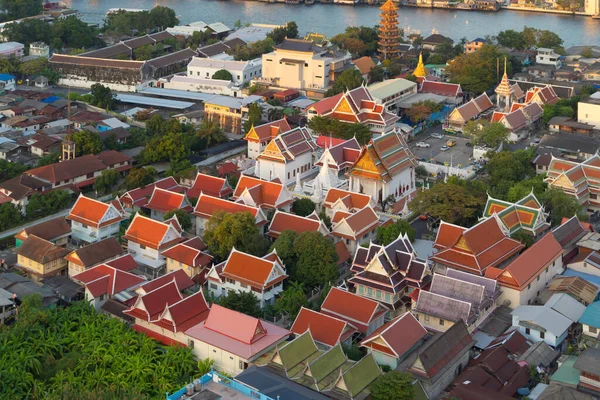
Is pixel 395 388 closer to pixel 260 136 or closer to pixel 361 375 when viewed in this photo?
pixel 361 375

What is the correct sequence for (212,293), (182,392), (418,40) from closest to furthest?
(182,392) < (212,293) < (418,40)

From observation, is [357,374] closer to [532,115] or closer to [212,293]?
[212,293]

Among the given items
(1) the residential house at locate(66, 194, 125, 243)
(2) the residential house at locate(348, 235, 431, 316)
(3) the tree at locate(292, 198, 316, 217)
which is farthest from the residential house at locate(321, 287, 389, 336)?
(1) the residential house at locate(66, 194, 125, 243)

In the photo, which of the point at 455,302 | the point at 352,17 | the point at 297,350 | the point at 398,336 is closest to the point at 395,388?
the point at 398,336

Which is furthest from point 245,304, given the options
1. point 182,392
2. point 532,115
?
point 532,115

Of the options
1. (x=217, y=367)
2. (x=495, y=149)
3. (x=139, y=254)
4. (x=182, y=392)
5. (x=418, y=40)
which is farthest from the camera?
(x=418, y=40)

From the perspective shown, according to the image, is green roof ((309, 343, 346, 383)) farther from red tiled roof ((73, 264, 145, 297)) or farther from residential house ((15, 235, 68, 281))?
residential house ((15, 235, 68, 281))

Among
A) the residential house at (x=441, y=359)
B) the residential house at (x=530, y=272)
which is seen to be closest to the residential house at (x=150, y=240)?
the residential house at (x=441, y=359)

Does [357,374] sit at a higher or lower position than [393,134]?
lower
